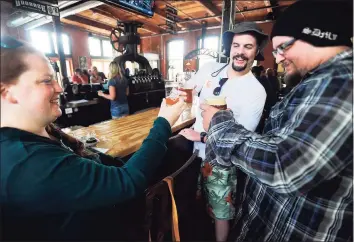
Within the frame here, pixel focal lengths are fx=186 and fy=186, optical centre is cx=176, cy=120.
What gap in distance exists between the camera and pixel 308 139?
26.1 inches

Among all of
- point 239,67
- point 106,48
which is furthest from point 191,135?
point 106,48

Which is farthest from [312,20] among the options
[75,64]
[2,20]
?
[75,64]

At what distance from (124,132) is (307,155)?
75.8 inches

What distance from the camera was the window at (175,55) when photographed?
12.7 metres

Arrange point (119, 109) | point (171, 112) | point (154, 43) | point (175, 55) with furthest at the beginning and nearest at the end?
point (154, 43), point (175, 55), point (119, 109), point (171, 112)

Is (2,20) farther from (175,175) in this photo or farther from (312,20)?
(312,20)

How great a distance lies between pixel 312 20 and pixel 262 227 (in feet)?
3.62

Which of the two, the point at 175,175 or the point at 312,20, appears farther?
the point at 175,175

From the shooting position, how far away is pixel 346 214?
2.71ft

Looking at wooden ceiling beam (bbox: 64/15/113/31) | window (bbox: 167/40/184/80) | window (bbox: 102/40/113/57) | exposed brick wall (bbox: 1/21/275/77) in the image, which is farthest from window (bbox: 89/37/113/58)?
window (bbox: 167/40/184/80)

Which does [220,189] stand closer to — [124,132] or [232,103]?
[232,103]

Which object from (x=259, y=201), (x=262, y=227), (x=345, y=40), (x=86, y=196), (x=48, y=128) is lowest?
(x=262, y=227)

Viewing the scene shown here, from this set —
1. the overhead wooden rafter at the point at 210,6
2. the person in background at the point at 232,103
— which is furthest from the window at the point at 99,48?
the person in background at the point at 232,103

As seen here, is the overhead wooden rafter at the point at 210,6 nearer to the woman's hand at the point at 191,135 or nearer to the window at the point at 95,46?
the woman's hand at the point at 191,135
